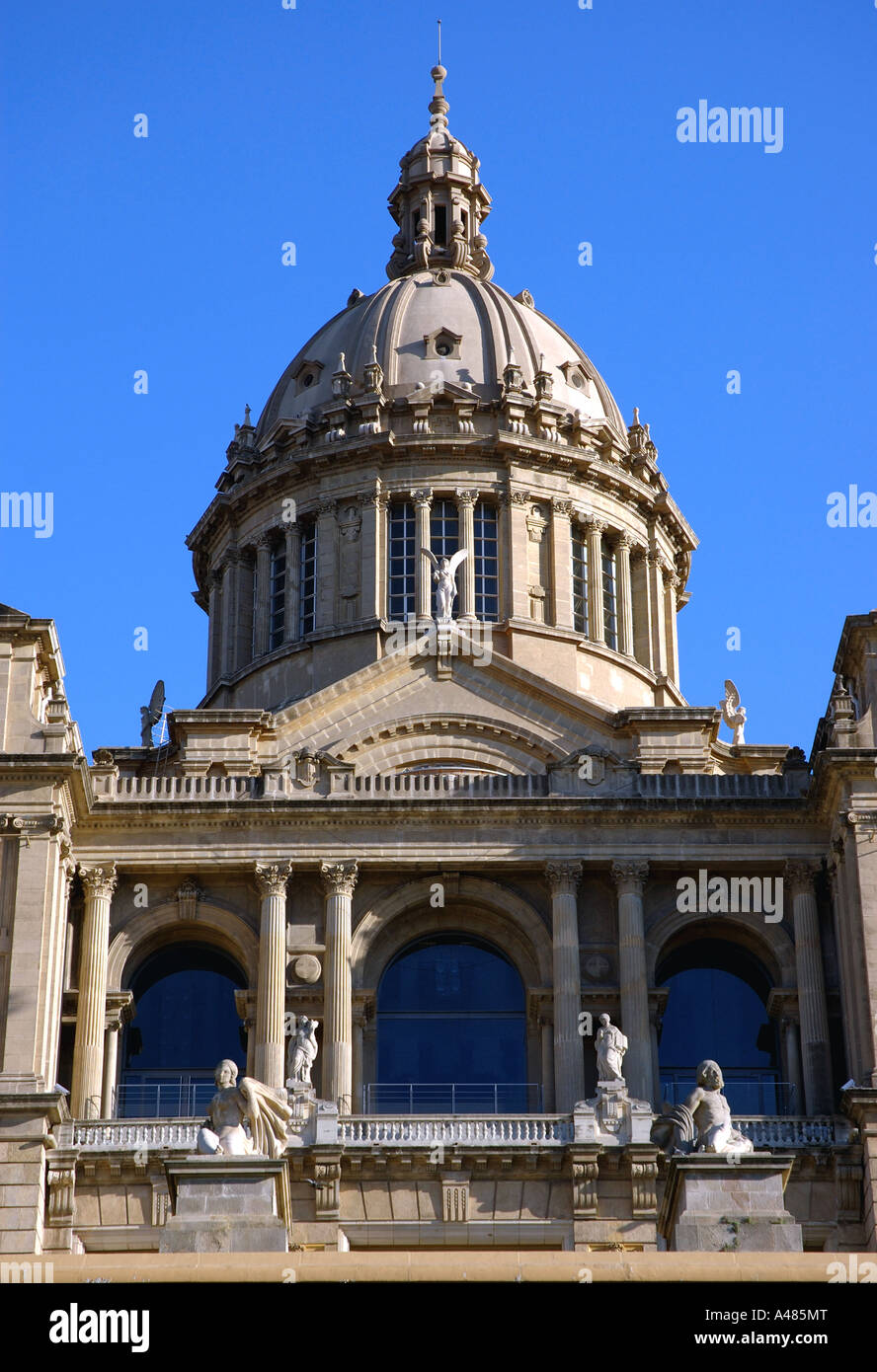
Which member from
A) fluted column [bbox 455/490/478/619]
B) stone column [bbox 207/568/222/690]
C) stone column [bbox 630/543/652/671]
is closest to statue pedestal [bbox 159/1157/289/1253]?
fluted column [bbox 455/490/478/619]

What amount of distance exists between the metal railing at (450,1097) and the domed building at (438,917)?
8cm

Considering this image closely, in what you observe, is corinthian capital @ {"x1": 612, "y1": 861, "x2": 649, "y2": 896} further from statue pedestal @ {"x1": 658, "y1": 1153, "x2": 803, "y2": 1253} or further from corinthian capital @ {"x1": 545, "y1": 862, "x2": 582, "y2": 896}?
statue pedestal @ {"x1": 658, "y1": 1153, "x2": 803, "y2": 1253}

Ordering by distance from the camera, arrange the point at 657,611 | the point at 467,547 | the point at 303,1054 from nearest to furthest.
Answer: the point at 303,1054 → the point at 467,547 → the point at 657,611

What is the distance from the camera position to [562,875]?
56.8 metres

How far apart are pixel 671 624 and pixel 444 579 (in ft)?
35.5

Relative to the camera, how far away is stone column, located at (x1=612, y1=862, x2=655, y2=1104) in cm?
5484

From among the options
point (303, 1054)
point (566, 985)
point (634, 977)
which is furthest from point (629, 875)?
point (303, 1054)

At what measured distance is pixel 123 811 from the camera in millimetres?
57344

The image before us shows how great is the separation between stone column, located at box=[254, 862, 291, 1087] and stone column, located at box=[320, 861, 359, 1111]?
3.10 feet

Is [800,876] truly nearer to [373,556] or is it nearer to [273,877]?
[273,877]

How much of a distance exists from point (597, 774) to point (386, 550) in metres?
15.8

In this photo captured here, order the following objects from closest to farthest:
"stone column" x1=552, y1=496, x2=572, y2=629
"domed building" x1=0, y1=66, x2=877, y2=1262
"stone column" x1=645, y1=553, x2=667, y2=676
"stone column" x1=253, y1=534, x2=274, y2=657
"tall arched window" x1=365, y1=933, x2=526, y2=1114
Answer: "domed building" x1=0, y1=66, x2=877, y2=1262, "tall arched window" x1=365, y1=933, x2=526, y2=1114, "stone column" x1=552, y1=496, x2=572, y2=629, "stone column" x1=253, y1=534, x2=274, y2=657, "stone column" x1=645, y1=553, x2=667, y2=676

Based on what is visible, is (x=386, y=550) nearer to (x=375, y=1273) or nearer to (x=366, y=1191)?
(x=366, y=1191)

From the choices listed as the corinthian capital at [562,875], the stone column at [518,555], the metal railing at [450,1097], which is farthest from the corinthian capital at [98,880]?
the stone column at [518,555]
